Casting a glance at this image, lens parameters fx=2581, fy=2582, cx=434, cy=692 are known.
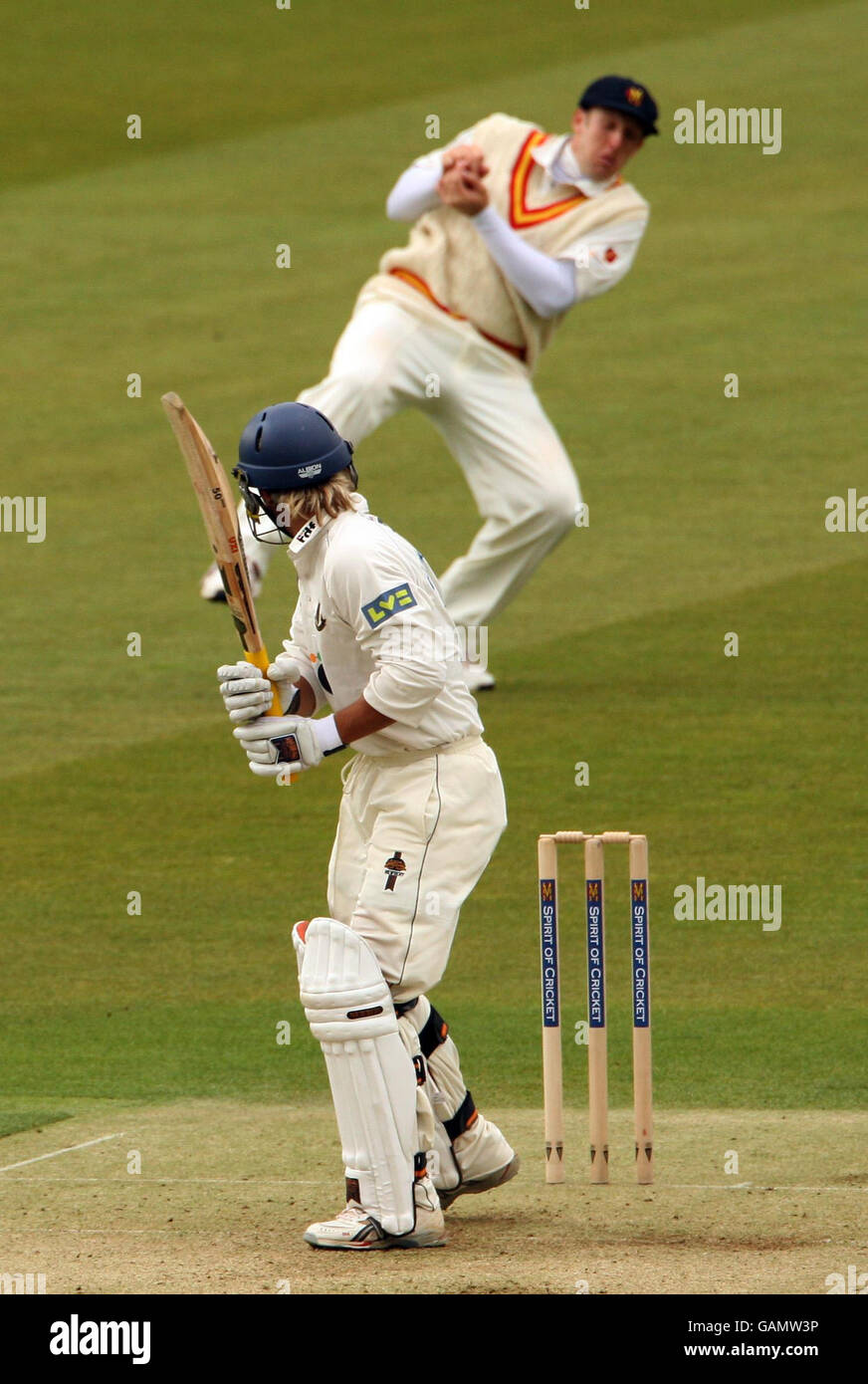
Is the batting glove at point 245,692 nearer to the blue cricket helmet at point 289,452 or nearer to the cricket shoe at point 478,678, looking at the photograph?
the blue cricket helmet at point 289,452

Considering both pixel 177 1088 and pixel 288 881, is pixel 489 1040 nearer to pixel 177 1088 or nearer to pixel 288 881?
pixel 177 1088

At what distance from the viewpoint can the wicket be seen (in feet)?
20.1

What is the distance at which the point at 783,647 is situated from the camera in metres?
12.5

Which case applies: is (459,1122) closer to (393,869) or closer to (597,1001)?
(597,1001)

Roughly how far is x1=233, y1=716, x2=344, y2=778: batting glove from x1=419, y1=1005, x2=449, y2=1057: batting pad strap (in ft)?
2.45

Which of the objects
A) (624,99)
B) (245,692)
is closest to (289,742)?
(245,692)

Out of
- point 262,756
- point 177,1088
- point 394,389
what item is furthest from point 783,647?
point 262,756

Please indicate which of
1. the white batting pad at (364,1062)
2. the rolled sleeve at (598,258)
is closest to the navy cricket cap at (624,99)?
the rolled sleeve at (598,258)

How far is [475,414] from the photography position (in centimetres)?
1134

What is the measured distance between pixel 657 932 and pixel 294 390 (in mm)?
9520

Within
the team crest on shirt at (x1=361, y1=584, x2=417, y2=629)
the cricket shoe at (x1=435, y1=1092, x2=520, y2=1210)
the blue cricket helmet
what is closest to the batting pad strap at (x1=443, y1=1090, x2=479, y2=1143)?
the cricket shoe at (x1=435, y1=1092, x2=520, y2=1210)

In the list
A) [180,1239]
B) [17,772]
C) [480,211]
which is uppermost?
[480,211]

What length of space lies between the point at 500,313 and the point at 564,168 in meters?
0.68

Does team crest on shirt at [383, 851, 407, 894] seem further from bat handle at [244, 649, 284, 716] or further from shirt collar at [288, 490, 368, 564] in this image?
shirt collar at [288, 490, 368, 564]
